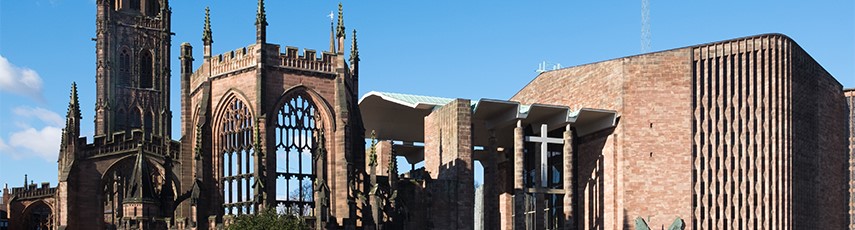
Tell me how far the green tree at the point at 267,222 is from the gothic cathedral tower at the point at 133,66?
4607 cm

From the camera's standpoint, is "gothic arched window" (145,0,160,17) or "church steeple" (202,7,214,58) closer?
"church steeple" (202,7,214,58)

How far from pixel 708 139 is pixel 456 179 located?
12.8 m

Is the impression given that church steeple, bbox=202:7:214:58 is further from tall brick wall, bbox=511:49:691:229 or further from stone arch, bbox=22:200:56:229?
stone arch, bbox=22:200:56:229

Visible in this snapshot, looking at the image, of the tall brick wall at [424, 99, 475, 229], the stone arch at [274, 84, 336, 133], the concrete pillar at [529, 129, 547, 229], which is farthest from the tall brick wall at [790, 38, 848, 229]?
the stone arch at [274, 84, 336, 133]

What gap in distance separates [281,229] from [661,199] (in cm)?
2055

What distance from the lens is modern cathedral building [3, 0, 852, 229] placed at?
56719 millimetres

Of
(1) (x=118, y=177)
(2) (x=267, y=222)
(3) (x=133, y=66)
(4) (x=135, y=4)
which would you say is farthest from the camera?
(4) (x=135, y=4)

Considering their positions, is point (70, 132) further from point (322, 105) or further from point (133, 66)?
point (133, 66)

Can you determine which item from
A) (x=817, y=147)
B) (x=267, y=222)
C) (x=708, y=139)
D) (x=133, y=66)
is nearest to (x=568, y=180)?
(x=708, y=139)

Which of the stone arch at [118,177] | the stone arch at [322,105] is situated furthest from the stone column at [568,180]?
the stone arch at [118,177]

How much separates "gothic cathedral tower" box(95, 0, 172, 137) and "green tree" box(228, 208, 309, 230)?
151ft

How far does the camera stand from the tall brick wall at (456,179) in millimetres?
60094

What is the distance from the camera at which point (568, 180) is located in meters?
63.6

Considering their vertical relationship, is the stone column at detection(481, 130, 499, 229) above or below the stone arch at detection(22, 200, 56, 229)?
above
